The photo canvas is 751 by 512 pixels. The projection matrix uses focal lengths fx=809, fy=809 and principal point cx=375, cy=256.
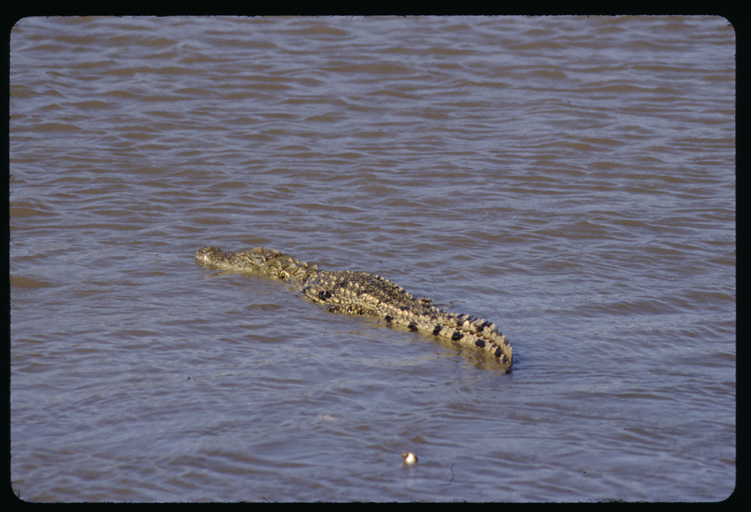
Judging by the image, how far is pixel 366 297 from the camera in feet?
21.4

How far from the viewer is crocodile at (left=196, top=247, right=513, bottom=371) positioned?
19.0ft

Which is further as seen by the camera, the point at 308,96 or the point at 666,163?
the point at 308,96

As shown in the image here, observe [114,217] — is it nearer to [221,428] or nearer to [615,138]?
[221,428]

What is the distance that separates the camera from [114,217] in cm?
825

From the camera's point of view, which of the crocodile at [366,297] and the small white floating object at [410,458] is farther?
the crocodile at [366,297]

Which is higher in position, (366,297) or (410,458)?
(366,297)

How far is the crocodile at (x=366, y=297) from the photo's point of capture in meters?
5.80

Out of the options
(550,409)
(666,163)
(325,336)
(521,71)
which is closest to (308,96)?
(521,71)

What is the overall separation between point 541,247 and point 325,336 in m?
2.75

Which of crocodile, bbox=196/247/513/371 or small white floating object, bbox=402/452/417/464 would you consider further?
crocodile, bbox=196/247/513/371

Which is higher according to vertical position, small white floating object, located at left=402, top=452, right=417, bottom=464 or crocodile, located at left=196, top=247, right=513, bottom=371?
crocodile, located at left=196, top=247, right=513, bottom=371

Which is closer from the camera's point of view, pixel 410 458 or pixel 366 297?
pixel 410 458

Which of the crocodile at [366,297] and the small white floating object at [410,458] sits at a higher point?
the crocodile at [366,297]

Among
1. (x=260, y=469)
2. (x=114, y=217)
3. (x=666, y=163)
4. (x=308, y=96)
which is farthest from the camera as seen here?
(x=308, y=96)
